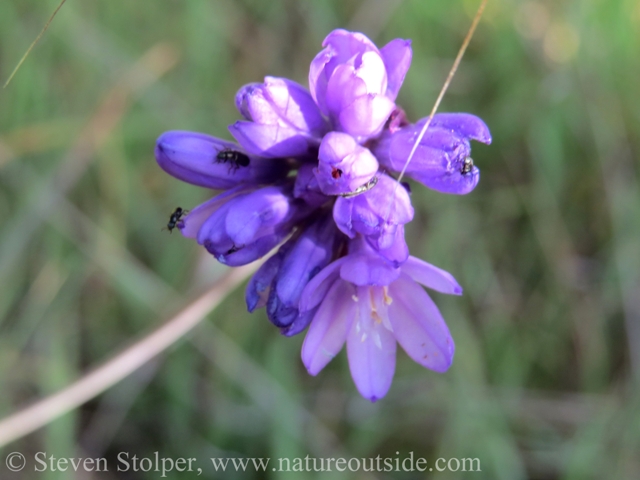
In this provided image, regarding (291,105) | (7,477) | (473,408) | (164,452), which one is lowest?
(7,477)

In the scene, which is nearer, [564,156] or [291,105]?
[291,105]

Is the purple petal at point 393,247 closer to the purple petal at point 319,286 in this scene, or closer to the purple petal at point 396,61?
the purple petal at point 319,286

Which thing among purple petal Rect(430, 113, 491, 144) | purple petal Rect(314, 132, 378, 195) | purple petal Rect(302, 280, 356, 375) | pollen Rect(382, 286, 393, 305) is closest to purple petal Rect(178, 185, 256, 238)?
purple petal Rect(314, 132, 378, 195)

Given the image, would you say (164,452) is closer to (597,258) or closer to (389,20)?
(597,258)

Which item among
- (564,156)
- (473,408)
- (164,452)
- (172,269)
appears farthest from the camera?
(564,156)

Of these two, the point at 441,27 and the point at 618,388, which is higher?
the point at 441,27

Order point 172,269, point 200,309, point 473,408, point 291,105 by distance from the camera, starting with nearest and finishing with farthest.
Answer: point 291,105 → point 200,309 → point 473,408 → point 172,269

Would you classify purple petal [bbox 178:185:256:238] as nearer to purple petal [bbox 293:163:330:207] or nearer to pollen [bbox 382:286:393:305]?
purple petal [bbox 293:163:330:207]

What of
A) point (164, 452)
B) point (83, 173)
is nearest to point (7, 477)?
point (164, 452)

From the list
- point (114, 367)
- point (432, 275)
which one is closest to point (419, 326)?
point (432, 275)
